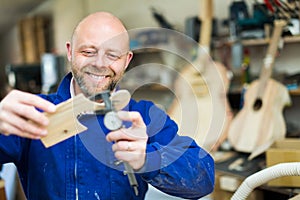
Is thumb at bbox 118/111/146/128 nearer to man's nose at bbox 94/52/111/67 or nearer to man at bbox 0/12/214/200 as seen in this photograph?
man at bbox 0/12/214/200

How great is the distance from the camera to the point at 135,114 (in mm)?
479

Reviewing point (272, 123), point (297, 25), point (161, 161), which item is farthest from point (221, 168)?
point (161, 161)

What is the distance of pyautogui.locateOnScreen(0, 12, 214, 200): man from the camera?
0.48 m

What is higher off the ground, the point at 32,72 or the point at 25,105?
the point at 25,105

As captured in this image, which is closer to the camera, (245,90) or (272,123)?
A: (272,123)

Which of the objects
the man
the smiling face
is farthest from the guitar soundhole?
the smiling face

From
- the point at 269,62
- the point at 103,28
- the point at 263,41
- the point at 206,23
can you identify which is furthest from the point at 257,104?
the point at 103,28

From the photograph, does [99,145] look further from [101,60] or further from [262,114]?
[262,114]

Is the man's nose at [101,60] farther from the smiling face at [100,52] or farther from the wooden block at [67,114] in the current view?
the wooden block at [67,114]

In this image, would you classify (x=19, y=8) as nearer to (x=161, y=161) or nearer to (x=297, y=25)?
(x=297, y=25)

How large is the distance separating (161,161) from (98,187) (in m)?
0.24

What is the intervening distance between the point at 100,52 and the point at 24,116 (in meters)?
0.15

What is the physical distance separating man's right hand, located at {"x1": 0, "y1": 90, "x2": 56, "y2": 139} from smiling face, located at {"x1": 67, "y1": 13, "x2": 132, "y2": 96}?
0.09 m

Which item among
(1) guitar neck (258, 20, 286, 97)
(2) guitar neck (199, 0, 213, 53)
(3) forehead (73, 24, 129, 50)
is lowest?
(1) guitar neck (258, 20, 286, 97)
